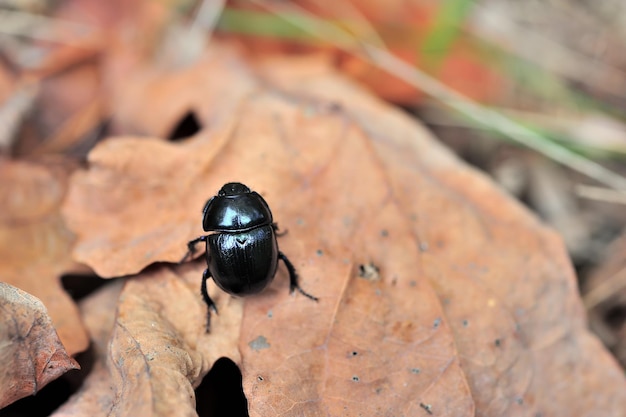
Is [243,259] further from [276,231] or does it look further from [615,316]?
[615,316]

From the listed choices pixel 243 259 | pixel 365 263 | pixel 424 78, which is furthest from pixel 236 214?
pixel 424 78

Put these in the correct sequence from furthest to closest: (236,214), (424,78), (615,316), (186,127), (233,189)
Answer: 1. (424,78)
2. (186,127)
3. (615,316)
4. (233,189)
5. (236,214)

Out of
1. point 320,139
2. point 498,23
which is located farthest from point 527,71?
point 320,139

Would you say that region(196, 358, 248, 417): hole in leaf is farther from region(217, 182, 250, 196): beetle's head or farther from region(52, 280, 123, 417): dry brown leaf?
region(217, 182, 250, 196): beetle's head

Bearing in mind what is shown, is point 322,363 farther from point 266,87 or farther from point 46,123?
point 46,123

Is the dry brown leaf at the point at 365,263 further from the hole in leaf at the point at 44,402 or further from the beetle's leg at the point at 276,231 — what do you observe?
the hole in leaf at the point at 44,402

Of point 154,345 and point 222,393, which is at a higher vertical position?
point 154,345

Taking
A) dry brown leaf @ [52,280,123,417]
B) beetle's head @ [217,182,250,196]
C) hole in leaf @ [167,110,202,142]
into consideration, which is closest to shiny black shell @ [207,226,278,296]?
beetle's head @ [217,182,250,196]
